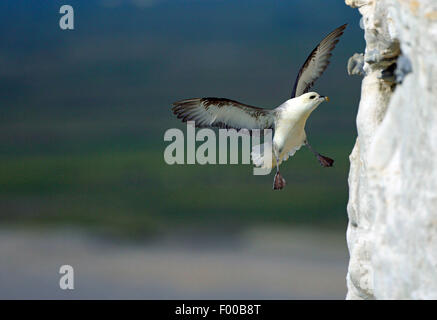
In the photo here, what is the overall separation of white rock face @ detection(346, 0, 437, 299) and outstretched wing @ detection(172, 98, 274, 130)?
2332 mm

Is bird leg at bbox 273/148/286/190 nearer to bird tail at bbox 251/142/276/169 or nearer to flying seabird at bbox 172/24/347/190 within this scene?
flying seabird at bbox 172/24/347/190

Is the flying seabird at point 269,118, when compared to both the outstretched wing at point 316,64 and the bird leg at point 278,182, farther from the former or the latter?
the outstretched wing at point 316,64

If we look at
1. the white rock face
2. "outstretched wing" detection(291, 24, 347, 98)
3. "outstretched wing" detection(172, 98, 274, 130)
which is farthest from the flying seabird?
the white rock face

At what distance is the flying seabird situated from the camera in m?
7.34

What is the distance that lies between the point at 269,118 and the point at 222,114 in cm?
57

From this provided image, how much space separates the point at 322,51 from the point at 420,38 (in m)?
4.05

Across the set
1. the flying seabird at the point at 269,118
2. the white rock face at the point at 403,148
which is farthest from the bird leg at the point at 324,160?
the white rock face at the point at 403,148

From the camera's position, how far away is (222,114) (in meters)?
7.61

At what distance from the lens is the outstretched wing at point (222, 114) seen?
24.4 ft

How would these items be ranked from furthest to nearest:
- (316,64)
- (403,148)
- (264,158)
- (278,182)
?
(316,64)
(264,158)
(278,182)
(403,148)

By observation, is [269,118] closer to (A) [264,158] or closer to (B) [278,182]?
(A) [264,158]

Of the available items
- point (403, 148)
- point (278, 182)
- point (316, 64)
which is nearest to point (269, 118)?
point (278, 182)
